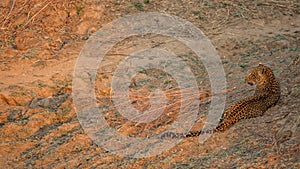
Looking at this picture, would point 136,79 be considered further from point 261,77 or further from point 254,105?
point 254,105

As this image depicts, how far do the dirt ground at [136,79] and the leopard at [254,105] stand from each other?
0.07m

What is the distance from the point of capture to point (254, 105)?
12.7 ft

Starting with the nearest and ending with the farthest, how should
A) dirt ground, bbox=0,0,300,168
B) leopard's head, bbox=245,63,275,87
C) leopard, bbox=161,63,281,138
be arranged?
dirt ground, bbox=0,0,300,168, leopard, bbox=161,63,281,138, leopard's head, bbox=245,63,275,87

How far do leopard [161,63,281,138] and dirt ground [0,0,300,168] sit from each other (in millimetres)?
68

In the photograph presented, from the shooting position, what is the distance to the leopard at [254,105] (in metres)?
3.72

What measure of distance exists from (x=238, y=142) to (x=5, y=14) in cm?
374

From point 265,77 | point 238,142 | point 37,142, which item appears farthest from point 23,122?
point 265,77

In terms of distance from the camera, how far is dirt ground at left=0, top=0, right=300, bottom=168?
3.42 meters

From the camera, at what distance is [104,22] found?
607 cm

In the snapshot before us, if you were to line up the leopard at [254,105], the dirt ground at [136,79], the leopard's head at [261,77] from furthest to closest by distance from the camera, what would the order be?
1. the leopard's head at [261,77]
2. the leopard at [254,105]
3. the dirt ground at [136,79]

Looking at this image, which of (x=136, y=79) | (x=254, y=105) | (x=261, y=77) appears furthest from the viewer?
(x=136, y=79)

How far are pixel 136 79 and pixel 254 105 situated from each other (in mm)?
1420

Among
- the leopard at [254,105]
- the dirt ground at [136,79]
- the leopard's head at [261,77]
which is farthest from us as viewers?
the leopard's head at [261,77]

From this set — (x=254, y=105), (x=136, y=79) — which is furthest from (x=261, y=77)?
(x=136, y=79)
